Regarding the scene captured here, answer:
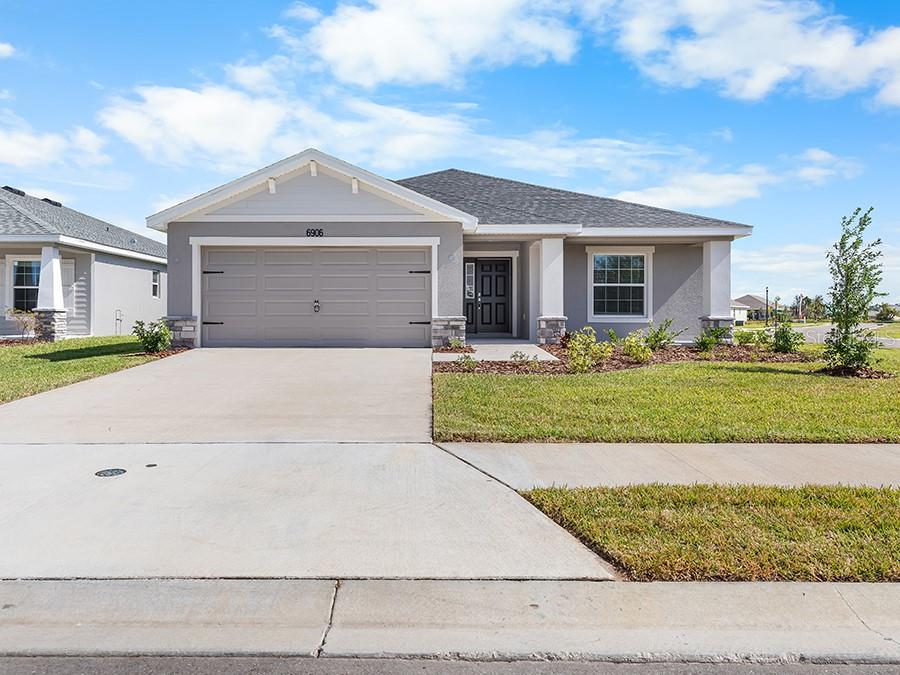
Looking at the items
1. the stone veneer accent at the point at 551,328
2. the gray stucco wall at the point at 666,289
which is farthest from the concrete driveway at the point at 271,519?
the gray stucco wall at the point at 666,289

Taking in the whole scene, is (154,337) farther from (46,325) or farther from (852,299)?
(852,299)

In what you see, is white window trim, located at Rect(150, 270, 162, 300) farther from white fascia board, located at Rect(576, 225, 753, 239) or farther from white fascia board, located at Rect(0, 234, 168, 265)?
white fascia board, located at Rect(576, 225, 753, 239)

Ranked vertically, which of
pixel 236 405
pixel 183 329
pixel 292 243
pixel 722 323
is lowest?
pixel 236 405

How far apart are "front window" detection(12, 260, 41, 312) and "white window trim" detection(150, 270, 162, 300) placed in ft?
17.2

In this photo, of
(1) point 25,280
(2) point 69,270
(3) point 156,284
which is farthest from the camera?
(3) point 156,284

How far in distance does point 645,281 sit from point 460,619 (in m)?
16.9

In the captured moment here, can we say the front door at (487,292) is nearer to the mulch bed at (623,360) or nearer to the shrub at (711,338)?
the mulch bed at (623,360)

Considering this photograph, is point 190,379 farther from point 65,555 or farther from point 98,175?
point 98,175

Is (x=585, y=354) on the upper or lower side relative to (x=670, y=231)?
lower

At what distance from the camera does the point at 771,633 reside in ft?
9.77

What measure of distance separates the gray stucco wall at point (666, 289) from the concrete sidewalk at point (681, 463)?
39.9 feet

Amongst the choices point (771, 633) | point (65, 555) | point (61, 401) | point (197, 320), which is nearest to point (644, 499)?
point (771, 633)

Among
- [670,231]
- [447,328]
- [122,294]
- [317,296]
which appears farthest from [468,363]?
[122,294]

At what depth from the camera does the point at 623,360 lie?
13664 millimetres
